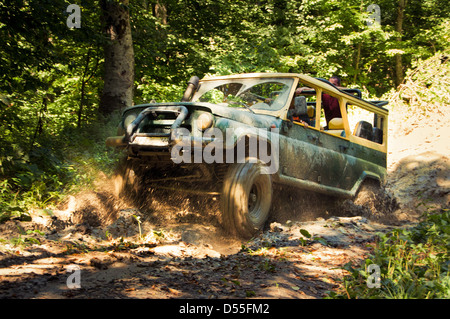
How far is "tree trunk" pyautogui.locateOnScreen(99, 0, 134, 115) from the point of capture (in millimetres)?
9430

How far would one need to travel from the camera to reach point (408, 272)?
3.38 m

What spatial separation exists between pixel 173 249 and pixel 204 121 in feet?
5.07

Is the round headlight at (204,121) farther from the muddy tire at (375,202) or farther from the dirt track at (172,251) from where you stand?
the muddy tire at (375,202)

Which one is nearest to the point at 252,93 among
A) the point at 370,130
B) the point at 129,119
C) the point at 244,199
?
the point at 129,119

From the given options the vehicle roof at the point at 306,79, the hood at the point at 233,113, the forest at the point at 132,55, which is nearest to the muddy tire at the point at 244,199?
the hood at the point at 233,113

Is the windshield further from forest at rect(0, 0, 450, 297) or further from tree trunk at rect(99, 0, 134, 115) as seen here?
tree trunk at rect(99, 0, 134, 115)

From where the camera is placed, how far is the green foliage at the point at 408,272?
2988mm

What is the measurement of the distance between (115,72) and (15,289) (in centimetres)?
714

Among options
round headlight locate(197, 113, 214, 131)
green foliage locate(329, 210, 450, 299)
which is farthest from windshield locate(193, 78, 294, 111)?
green foliage locate(329, 210, 450, 299)

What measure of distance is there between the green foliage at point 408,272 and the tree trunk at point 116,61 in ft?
22.5

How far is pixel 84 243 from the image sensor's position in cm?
454

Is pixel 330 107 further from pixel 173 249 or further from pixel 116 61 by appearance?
pixel 116 61

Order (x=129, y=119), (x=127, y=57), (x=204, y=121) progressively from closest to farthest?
1. (x=204, y=121)
2. (x=129, y=119)
3. (x=127, y=57)
